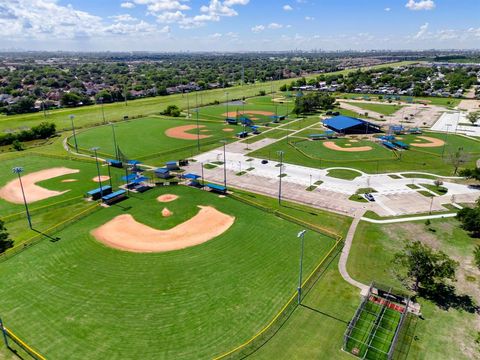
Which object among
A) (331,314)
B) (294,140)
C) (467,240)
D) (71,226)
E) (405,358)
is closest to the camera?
(405,358)

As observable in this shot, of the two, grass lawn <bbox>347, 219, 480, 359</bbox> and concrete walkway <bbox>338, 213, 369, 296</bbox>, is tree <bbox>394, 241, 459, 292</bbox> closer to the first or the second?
grass lawn <bbox>347, 219, 480, 359</bbox>

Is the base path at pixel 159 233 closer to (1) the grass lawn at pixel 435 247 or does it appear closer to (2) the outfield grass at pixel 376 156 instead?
(1) the grass lawn at pixel 435 247

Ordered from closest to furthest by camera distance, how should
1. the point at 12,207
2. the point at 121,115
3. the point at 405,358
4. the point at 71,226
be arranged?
the point at 405,358
the point at 71,226
the point at 12,207
the point at 121,115

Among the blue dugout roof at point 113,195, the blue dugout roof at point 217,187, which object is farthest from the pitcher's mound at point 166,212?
the blue dugout roof at point 113,195

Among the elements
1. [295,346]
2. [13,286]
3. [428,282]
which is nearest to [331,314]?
[295,346]

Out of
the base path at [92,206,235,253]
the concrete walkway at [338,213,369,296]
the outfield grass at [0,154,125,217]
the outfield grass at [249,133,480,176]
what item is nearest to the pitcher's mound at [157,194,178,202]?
the base path at [92,206,235,253]

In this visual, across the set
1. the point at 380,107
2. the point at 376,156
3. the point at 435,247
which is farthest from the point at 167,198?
the point at 380,107

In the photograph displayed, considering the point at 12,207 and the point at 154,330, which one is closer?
the point at 154,330

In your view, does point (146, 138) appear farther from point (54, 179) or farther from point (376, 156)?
point (376, 156)

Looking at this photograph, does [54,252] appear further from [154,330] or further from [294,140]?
[294,140]
